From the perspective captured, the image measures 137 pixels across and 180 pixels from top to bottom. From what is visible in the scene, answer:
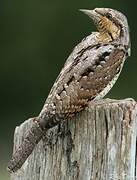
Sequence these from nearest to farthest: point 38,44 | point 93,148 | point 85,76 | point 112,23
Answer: point 93,148
point 85,76
point 112,23
point 38,44

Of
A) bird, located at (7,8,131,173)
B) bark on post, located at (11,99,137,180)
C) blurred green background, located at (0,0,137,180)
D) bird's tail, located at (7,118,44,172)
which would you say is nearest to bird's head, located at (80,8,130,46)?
bird, located at (7,8,131,173)

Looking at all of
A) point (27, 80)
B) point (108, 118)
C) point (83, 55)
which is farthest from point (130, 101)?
point (27, 80)

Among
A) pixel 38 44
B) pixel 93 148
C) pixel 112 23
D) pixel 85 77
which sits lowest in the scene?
pixel 93 148

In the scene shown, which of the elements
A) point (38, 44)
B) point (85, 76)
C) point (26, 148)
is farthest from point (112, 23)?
point (38, 44)

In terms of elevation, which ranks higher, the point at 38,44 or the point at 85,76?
the point at 38,44

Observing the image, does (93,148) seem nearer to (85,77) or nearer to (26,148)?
(26,148)

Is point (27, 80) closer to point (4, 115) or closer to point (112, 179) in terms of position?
point (4, 115)

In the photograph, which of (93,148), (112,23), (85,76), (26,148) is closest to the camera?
(93,148)
